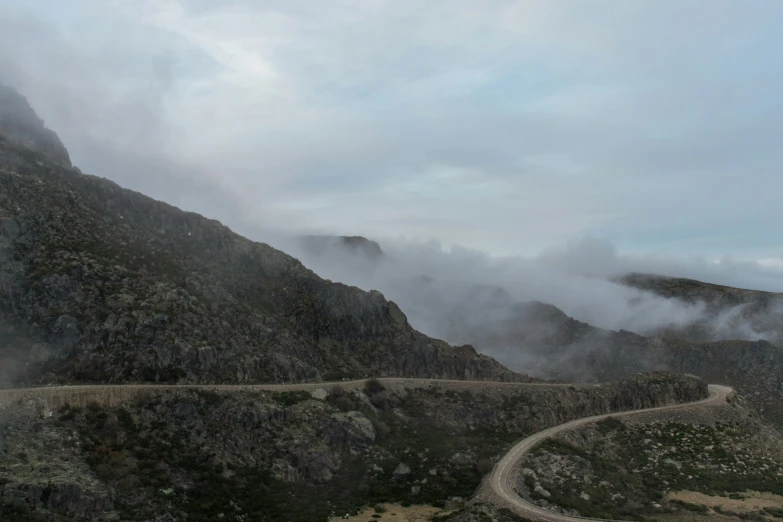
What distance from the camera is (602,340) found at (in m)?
147

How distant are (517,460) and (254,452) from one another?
27.8 meters

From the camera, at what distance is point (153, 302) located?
212 feet

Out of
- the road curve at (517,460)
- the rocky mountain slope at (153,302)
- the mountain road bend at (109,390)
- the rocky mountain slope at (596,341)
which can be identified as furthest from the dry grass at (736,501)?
the rocky mountain slope at (596,341)

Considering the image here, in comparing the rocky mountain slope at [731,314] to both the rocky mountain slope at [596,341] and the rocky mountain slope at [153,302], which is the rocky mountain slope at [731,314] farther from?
the rocky mountain slope at [153,302]

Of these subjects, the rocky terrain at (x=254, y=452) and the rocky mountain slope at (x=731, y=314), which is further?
the rocky mountain slope at (x=731, y=314)

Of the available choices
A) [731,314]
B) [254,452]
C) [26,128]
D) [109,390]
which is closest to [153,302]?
[109,390]

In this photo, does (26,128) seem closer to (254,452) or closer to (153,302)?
(153,302)

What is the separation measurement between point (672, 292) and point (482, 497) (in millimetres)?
158582

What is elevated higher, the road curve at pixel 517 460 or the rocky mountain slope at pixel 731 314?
the rocky mountain slope at pixel 731 314

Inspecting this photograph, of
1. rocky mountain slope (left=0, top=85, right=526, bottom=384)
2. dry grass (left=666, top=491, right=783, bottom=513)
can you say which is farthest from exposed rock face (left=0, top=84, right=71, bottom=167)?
dry grass (left=666, top=491, right=783, bottom=513)

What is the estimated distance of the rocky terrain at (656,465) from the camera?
5419cm

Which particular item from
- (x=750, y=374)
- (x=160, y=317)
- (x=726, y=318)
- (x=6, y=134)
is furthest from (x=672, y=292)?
(x=6, y=134)

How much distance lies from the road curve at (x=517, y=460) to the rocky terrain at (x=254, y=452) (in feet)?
6.32

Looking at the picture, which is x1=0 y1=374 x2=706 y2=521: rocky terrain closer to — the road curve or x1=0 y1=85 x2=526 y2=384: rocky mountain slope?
the road curve
